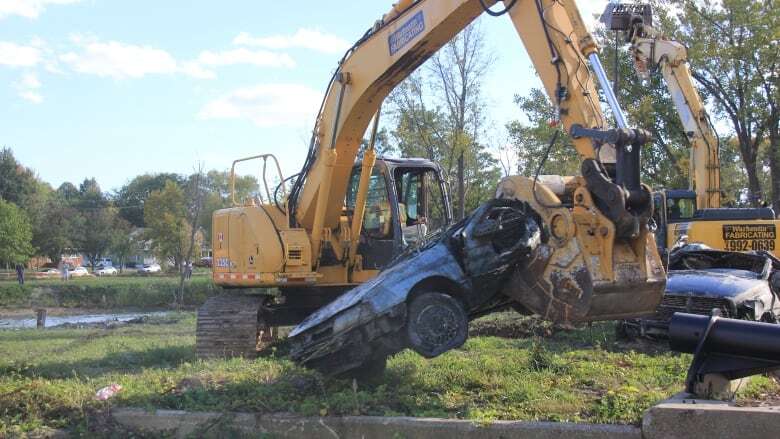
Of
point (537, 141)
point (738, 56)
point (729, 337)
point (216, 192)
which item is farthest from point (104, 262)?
point (729, 337)

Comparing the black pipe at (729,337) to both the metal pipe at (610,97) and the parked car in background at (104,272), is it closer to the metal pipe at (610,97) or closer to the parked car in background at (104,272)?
the metal pipe at (610,97)

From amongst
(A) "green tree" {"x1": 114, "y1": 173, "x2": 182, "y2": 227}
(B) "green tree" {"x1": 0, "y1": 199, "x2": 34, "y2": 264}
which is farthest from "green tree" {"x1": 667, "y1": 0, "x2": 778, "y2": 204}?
(A) "green tree" {"x1": 114, "y1": 173, "x2": 182, "y2": 227}

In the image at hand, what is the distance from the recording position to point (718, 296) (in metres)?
9.34

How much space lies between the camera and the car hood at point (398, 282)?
20.9ft

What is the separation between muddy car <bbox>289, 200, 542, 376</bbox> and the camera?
6316mm

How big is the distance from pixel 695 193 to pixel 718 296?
948cm

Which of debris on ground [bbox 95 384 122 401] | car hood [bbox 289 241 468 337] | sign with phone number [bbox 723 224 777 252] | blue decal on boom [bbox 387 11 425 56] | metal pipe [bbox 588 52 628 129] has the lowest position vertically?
debris on ground [bbox 95 384 122 401]

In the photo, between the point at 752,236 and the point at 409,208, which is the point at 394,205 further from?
the point at 752,236

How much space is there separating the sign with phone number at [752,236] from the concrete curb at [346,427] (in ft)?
38.4

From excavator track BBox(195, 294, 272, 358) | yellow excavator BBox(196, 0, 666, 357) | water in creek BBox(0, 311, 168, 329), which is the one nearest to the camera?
yellow excavator BBox(196, 0, 666, 357)

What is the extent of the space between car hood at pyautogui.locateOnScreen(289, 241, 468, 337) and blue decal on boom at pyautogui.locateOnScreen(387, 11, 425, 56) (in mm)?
2885

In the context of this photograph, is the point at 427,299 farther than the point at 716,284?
No

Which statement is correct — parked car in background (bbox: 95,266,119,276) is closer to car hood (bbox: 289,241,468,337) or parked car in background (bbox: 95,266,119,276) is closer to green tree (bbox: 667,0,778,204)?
green tree (bbox: 667,0,778,204)

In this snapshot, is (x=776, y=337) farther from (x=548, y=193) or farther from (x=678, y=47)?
(x=678, y=47)
